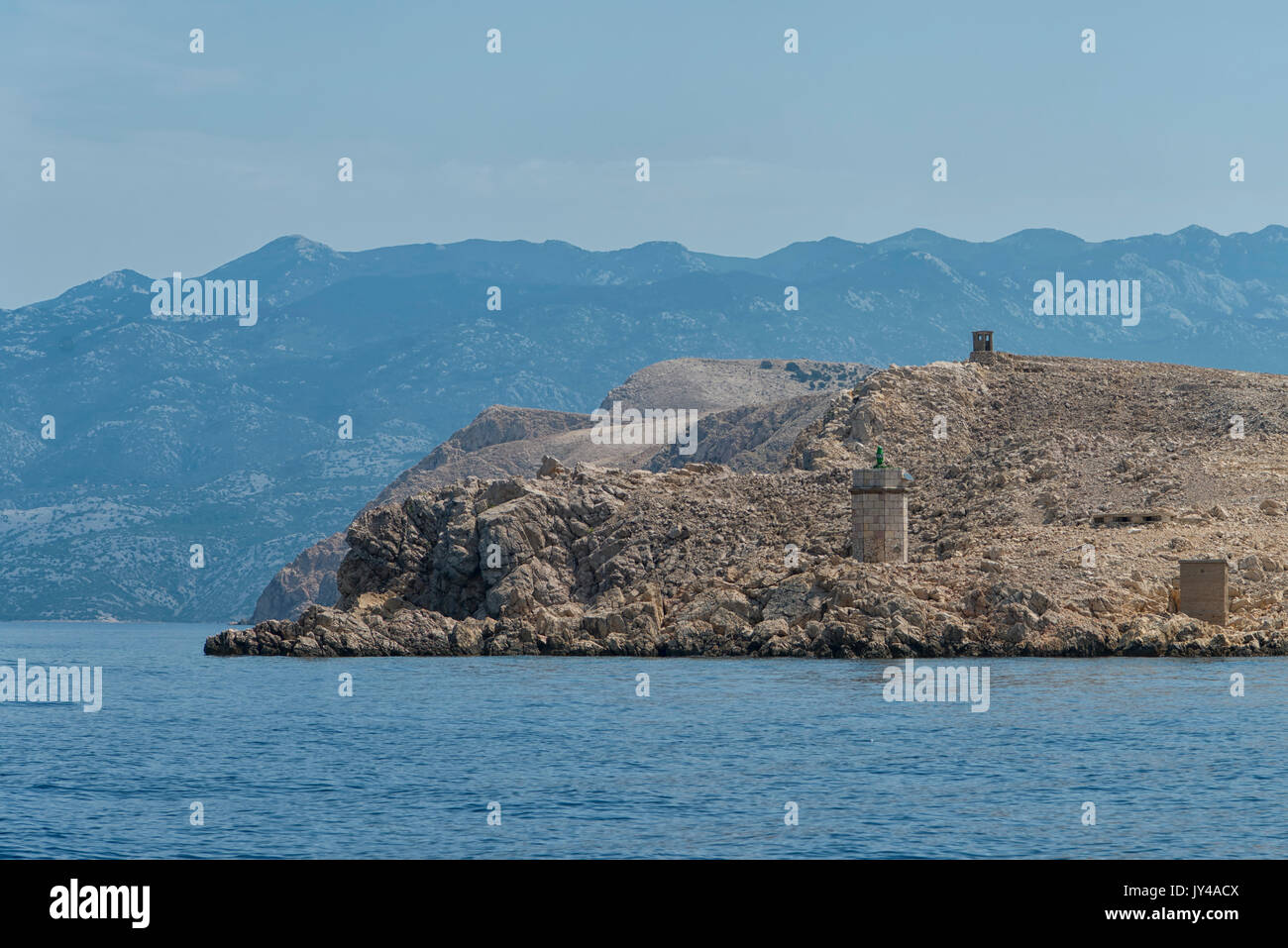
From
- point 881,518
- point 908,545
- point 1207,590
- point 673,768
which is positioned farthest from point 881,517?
point 673,768

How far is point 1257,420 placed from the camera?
322 feet

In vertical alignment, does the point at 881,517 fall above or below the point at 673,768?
above

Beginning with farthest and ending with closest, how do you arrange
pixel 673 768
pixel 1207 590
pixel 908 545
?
1. pixel 908 545
2. pixel 1207 590
3. pixel 673 768

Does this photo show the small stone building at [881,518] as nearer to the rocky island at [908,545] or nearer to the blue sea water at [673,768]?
the rocky island at [908,545]

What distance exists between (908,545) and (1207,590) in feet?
52.9

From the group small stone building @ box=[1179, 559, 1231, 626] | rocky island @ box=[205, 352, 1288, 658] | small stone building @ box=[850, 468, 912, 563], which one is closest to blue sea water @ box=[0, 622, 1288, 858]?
small stone building @ box=[1179, 559, 1231, 626]

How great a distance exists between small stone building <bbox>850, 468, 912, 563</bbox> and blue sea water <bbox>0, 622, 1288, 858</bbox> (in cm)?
Answer: 1252

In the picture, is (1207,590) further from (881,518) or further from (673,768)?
(673,768)

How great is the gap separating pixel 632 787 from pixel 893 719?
14331mm

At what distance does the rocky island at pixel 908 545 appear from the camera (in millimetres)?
74688

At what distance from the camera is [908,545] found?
85.2 meters

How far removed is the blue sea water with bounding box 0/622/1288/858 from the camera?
33.6 meters
